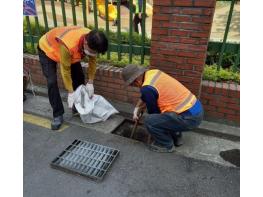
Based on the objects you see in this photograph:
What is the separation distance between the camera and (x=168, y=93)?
3041 millimetres

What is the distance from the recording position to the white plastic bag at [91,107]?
366 cm

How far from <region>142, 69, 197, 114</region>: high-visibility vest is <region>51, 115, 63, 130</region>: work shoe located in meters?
1.40

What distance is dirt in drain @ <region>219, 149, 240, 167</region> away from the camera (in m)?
3.13

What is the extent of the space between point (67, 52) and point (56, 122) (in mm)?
1021

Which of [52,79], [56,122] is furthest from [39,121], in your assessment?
[52,79]

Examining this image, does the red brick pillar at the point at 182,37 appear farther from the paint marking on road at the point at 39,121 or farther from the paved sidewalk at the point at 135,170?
the paint marking on road at the point at 39,121

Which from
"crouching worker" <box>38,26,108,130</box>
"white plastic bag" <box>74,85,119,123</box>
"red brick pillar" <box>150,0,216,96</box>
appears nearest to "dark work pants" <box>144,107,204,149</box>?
"red brick pillar" <box>150,0,216,96</box>

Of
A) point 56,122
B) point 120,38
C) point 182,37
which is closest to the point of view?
point 182,37

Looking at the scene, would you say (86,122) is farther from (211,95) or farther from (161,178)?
(211,95)

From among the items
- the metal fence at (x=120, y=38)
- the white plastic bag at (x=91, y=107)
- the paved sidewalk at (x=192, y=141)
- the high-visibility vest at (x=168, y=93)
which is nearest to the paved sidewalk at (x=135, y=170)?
the paved sidewalk at (x=192, y=141)

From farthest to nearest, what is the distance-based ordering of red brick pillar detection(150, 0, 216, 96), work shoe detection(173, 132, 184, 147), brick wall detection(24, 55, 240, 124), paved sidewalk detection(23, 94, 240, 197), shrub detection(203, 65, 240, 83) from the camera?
shrub detection(203, 65, 240, 83) < brick wall detection(24, 55, 240, 124) < work shoe detection(173, 132, 184, 147) < red brick pillar detection(150, 0, 216, 96) < paved sidewalk detection(23, 94, 240, 197)

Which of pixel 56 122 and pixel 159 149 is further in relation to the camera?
pixel 56 122

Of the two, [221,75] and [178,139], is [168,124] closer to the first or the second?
[178,139]

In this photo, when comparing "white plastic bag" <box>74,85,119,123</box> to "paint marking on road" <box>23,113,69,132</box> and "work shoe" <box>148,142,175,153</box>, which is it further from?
"work shoe" <box>148,142,175,153</box>
